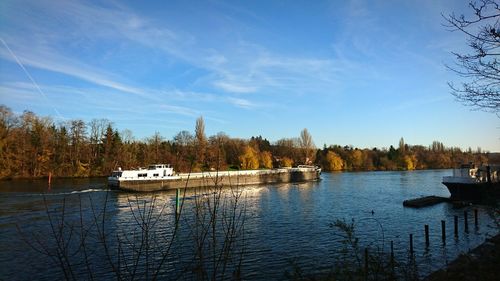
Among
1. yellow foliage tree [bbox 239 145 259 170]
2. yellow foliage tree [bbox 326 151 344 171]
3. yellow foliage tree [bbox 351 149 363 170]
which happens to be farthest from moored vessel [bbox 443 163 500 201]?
yellow foliage tree [bbox 351 149 363 170]

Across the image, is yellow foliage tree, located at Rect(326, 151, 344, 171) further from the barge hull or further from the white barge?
the white barge

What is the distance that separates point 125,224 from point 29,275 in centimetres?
1198

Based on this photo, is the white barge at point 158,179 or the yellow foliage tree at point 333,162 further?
the yellow foliage tree at point 333,162

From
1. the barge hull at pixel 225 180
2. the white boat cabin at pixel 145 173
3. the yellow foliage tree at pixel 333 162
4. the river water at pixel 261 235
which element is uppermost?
the yellow foliage tree at pixel 333 162

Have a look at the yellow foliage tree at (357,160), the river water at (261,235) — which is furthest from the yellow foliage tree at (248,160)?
the river water at (261,235)

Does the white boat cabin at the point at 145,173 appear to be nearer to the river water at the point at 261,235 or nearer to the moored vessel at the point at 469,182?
the river water at the point at 261,235

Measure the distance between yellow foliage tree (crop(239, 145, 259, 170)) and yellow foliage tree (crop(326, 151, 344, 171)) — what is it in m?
43.2

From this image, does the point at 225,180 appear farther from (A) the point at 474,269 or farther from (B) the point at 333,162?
(B) the point at 333,162

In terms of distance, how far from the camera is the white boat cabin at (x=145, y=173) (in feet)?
192

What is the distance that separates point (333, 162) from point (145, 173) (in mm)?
99952

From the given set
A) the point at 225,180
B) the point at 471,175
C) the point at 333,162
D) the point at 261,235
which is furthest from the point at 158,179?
the point at 333,162

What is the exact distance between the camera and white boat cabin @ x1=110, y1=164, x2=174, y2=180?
58.4 metres

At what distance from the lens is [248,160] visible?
110375mm

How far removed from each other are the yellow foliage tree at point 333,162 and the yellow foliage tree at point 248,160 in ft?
142
